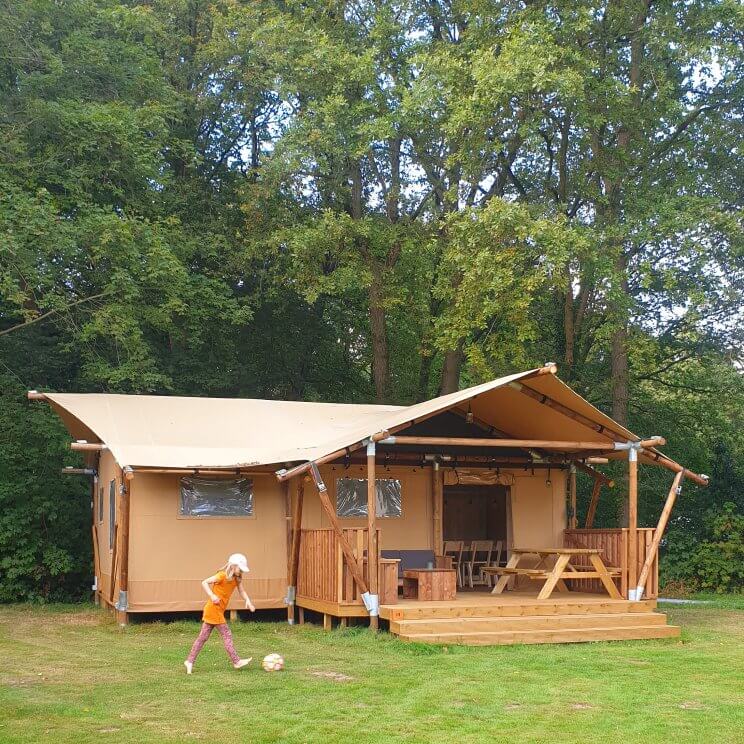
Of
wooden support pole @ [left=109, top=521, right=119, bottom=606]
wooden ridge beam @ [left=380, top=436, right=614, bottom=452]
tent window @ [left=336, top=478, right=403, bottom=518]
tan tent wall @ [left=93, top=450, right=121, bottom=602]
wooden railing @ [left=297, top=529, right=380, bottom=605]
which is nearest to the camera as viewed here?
wooden ridge beam @ [left=380, top=436, right=614, bottom=452]

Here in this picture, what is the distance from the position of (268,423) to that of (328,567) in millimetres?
3419

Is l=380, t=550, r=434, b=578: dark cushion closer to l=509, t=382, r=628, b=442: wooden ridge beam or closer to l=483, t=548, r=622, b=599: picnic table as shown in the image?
l=483, t=548, r=622, b=599: picnic table

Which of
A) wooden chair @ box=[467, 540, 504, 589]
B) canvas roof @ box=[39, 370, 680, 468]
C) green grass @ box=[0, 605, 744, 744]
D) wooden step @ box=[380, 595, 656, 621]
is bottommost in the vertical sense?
green grass @ box=[0, 605, 744, 744]

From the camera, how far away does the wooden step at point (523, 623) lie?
1123cm

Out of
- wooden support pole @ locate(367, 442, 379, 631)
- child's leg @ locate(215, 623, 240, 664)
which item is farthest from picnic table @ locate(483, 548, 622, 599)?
child's leg @ locate(215, 623, 240, 664)

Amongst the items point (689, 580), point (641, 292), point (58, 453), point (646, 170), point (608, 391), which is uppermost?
Answer: point (646, 170)

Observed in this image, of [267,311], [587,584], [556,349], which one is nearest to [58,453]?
[267,311]

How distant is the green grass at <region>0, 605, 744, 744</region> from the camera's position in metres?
7.08

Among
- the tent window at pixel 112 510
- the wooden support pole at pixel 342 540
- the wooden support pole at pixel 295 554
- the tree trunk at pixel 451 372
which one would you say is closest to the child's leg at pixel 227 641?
the wooden support pole at pixel 342 540

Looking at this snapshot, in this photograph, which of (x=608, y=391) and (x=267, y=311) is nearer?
(x=608, y=391)

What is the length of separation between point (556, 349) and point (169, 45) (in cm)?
1106

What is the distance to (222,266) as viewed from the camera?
2206 cm

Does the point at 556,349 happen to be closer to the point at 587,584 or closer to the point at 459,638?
the point at 587,584

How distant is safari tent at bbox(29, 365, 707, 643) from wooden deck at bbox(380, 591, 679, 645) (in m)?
0.02
